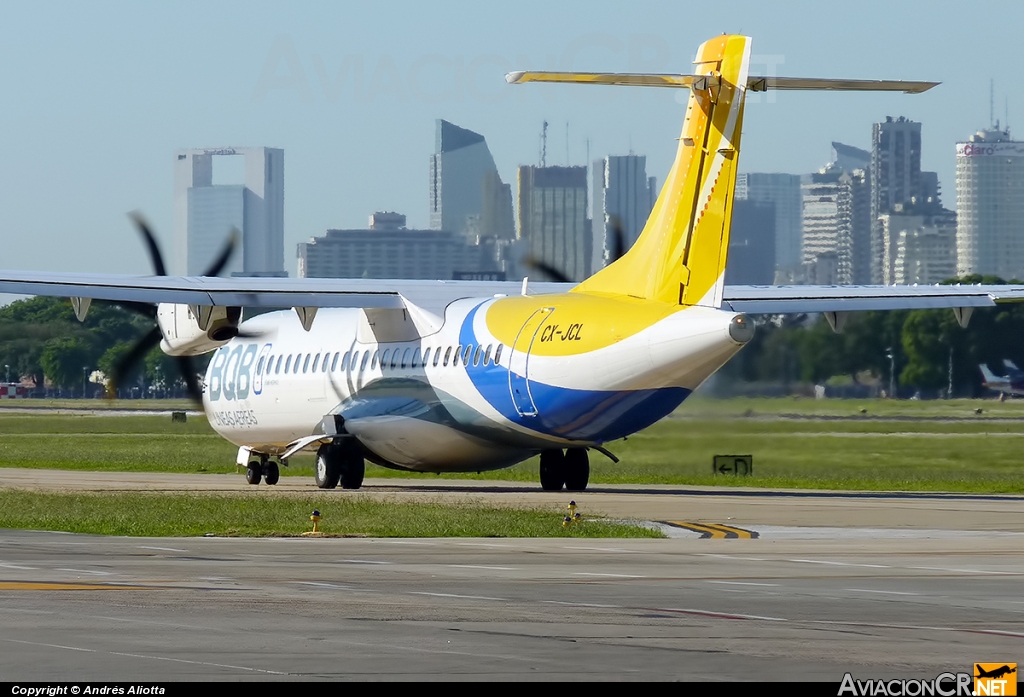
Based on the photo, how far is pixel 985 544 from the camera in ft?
67.2

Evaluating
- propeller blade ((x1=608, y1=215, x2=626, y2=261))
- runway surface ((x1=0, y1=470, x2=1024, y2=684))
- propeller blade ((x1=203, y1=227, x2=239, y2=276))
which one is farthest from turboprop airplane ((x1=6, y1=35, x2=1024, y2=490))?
runway surface ((x1=0, y1=470, x2=1024, y2=684))

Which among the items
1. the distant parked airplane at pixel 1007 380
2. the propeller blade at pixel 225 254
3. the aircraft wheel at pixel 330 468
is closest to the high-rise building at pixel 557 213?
the distant parked airplane at pixel 1007 380

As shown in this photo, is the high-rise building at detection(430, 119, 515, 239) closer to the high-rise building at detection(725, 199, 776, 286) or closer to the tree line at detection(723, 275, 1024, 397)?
the high-rise building at detection(725, 199, 776, 286)

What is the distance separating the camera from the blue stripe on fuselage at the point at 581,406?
1125 inches

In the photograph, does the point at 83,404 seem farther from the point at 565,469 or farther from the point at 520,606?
the point at 520,606

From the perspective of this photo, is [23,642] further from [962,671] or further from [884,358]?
[884,358]

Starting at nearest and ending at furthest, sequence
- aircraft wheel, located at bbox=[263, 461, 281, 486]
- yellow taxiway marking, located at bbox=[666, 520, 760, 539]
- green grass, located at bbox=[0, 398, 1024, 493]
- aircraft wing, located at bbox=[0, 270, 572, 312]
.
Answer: yellow taxiway marking, located at bbox=[666, 520, 760, 539], aircraft wing, located at bbox=[0, 270, 572, 312], green grass, located at bbox=[0, 398, 1024, 493], aircraft wheel, located at bbox=[263, 461, 281, 486]

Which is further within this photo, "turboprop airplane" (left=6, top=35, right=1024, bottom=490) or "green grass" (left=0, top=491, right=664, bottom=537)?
"turboprop airplane" (left=6, top=35, right=1024, bottom=490)

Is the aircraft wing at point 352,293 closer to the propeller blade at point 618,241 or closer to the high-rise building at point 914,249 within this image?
the propeller blade at point 618,241

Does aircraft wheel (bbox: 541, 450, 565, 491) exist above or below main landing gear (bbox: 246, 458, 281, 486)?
above

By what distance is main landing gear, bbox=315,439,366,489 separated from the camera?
35.0m

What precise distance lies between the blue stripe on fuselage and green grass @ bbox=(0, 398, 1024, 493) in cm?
443

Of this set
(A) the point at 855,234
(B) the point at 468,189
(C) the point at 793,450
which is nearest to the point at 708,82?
(C) the point at 793,450

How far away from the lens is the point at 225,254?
37.8 m
